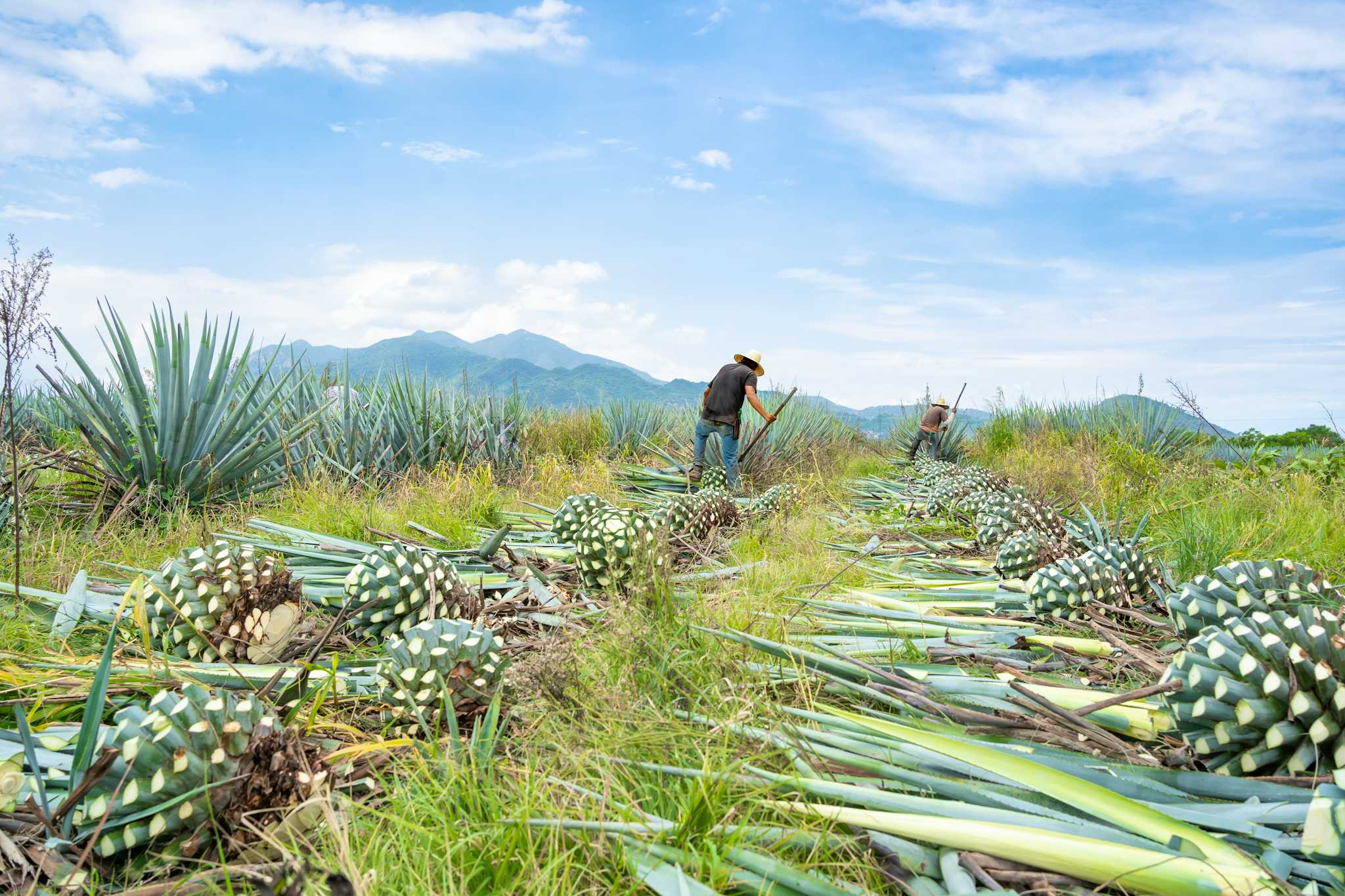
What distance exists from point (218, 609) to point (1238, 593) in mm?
3159

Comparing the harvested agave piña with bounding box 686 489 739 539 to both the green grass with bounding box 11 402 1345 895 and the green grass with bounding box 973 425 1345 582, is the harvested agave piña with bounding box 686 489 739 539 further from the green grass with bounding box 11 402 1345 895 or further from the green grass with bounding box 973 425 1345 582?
the green grass with bounding box 973 425 1345 582

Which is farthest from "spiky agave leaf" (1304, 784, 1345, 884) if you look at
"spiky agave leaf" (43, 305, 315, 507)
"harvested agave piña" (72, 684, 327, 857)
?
"spiky agave leaf" (43, 305, 315, 507)

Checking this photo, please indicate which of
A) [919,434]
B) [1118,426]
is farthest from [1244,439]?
[919,434]

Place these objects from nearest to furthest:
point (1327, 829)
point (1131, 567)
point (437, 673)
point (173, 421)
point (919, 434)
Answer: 1. point (1327, 829)
2. point (437, 673)
3. point (1131, 567)
4. point (173, 421)
5. point (919, 434)

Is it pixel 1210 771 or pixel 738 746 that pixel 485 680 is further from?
pixel 1210 771

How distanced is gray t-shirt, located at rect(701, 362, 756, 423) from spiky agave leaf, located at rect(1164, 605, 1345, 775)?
7.61 m


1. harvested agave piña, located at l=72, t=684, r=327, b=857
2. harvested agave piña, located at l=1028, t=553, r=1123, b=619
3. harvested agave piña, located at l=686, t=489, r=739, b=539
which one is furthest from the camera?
harvested agave piña, located at l=686, t=489, r=739, b=539

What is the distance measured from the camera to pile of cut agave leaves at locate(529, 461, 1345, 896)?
1293 millimetres

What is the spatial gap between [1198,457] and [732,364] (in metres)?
6.51

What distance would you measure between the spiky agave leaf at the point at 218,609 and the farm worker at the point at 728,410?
670 centimetres

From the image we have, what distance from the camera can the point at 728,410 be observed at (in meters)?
9.36

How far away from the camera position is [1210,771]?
1683 millimetres

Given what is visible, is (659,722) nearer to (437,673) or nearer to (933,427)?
(437,673)

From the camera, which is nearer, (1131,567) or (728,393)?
(1131,567)
